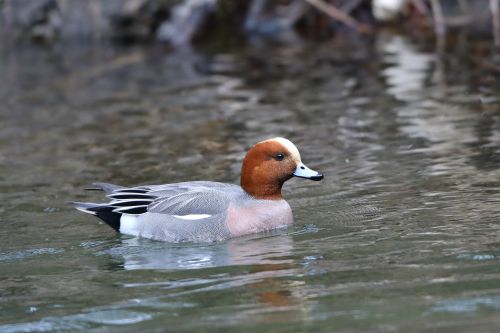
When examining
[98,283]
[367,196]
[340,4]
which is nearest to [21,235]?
[98,283]

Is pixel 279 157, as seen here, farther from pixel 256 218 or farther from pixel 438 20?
pixel 438 20

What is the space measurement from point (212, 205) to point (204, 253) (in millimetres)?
568

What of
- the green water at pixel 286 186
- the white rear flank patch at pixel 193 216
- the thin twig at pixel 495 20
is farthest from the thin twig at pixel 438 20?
the white rear flank patch at pixel 193 216

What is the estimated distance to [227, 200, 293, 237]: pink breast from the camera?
7.71 metres

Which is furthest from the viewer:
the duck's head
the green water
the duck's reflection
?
the duck's head

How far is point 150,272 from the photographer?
22.3 feet

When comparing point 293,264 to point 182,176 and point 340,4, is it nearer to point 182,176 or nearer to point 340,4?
point 182,176

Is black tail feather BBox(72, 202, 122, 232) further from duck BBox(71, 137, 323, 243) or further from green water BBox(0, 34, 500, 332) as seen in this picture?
green water BBox(0, 34, 500, 332)

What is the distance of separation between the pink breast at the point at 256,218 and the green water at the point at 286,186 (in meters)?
0.14

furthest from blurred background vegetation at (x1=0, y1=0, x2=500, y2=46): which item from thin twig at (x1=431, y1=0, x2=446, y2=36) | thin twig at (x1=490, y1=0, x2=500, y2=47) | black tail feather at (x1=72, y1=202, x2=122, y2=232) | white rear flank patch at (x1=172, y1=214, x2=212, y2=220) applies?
white rear flank patch at (x1=172, y1=214, x2=212, y2=220)

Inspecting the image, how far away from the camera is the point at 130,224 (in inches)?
311

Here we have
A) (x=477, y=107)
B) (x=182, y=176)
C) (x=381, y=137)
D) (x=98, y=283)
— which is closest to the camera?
(x=98, y=283)

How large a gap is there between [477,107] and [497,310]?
20.3 ft

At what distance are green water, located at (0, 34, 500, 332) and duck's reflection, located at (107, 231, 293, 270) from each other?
0.8 inches
